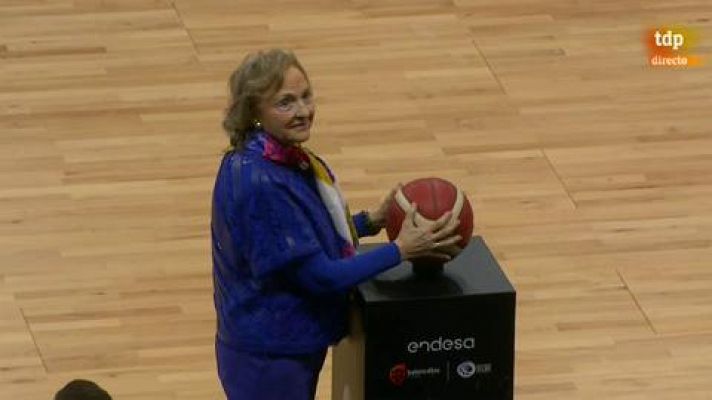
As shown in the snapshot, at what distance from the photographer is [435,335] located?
4812 millimetres

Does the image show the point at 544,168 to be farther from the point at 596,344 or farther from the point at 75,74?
the point at 75,74

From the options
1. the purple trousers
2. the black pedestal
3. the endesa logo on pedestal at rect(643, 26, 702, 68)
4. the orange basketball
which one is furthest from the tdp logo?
the purple trousers

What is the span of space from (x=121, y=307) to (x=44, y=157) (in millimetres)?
1153

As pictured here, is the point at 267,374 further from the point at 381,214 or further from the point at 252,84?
the point at 252,84

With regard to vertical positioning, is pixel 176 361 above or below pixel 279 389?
below

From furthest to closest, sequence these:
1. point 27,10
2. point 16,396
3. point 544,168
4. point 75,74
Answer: point 27,10, point 75,74, point 544,168, point 16,396

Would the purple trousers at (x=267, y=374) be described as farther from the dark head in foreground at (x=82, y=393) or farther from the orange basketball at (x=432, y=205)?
the dark head in foreground at (x=82, y=393)

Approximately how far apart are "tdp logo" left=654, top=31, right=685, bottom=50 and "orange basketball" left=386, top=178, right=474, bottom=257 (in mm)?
3895

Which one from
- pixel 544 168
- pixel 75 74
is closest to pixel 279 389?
pixel 544 168

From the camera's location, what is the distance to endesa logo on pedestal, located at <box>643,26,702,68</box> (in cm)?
832

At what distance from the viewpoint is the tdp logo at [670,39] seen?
27.8 ft

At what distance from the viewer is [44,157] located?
7410 millimetres

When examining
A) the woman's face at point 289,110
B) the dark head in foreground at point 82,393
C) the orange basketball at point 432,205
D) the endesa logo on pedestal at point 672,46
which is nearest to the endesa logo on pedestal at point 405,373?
the orange basketball at point 432,205

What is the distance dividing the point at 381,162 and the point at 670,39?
69.8 inches
